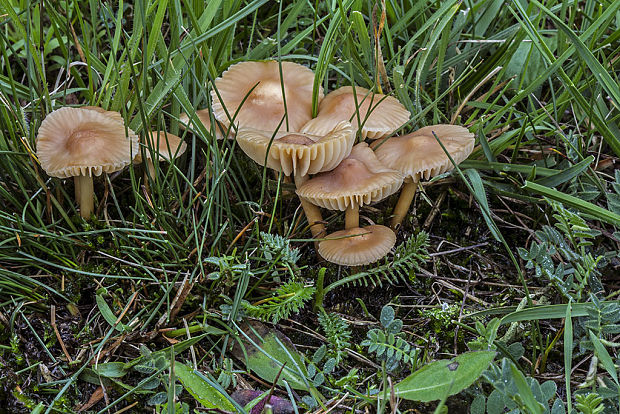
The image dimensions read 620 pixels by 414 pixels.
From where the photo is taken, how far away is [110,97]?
7.83ft

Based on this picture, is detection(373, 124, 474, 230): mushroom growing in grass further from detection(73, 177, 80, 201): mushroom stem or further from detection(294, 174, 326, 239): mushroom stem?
detection(73, 177, 80, 201): mushroom stem

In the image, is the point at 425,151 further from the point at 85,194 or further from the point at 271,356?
the point at 85,194

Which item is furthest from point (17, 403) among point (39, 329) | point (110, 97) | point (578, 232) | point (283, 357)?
point (578, 232)

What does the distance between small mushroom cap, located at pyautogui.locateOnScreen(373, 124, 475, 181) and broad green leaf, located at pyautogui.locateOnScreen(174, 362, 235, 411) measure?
103 cm

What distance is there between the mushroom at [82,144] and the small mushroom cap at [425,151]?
0.99 metres

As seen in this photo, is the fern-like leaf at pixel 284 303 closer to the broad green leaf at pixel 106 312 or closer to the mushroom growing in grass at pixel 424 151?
the broad green leaf at pixel 106 312

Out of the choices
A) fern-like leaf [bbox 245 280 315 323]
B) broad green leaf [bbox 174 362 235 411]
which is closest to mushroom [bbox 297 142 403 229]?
fern-like leaf [bbox 245 280 315 323]

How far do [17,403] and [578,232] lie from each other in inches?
77.4

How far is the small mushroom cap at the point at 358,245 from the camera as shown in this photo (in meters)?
2.10

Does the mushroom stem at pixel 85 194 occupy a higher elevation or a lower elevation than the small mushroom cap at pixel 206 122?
lower

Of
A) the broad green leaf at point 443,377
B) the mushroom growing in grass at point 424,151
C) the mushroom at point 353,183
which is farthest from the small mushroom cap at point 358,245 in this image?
the broad green leaf at point 443,377

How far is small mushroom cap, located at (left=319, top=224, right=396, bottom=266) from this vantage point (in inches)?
82.6

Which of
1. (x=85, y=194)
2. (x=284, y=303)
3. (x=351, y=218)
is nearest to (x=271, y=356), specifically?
(x=284, y=303)

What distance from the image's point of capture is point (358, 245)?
2.14 metres
